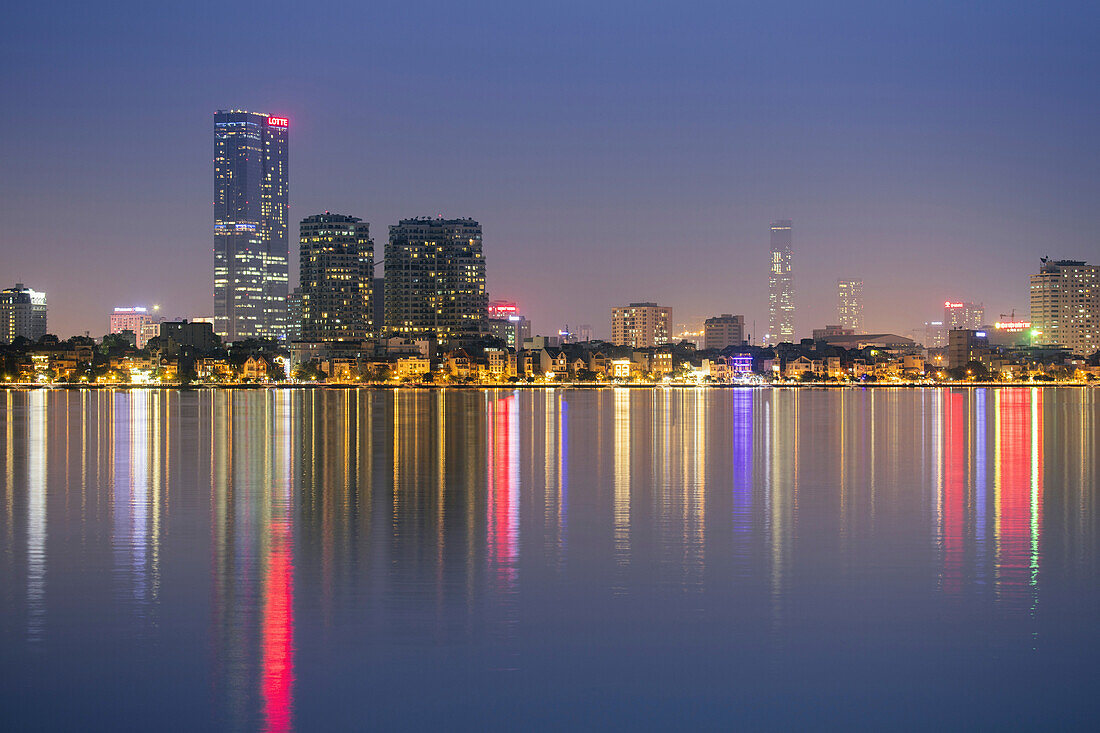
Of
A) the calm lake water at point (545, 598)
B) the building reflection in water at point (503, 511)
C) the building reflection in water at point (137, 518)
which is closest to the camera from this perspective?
the calm lake water at point (545, 598)

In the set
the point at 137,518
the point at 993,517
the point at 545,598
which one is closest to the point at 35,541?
the point at 137,518

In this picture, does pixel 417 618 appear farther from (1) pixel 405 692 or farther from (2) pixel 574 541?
(2) pixel 574 541

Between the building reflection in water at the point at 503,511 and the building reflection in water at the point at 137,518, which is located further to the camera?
the building reflection in water at the point at 503,511

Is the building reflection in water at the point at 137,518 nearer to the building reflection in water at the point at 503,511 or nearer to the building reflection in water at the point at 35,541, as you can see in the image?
A: the building reflection in water at the point at 35,541

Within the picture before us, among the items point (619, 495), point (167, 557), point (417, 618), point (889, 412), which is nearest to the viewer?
point (417, 618)

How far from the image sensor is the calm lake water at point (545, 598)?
45.3 ft

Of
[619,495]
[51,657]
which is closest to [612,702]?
[51,657]

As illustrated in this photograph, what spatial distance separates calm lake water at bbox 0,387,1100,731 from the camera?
13.8m

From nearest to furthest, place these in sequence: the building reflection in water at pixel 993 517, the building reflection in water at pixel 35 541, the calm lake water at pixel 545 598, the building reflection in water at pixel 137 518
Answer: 1. the calm lake water at pixel 545 598
2. the building reflection in water at pixel 35 541
3. the building reflection in water at pixel 137 518
4. the building reflection in water at pixel 993 517

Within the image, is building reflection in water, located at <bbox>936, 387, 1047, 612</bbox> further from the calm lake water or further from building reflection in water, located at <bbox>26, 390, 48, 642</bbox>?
building reflection in water, located at <bbox>26, 390, 48, 642</bbox>

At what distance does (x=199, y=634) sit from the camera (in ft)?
53.9

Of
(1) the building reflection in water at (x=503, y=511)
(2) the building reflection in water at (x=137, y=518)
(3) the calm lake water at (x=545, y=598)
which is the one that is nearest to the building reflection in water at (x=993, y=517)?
(3) the calm lake water at (x=545, y=598)

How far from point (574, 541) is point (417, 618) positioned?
25.1 ft

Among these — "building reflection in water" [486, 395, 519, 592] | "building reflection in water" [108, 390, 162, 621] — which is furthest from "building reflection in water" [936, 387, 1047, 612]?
"building reflection in water" [108, 390, 162, 621]
